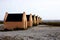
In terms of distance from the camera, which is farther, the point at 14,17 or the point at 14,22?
the point at 14,17

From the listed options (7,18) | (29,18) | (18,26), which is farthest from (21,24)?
(29,18)

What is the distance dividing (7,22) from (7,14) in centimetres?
473

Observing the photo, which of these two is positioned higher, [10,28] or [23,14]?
[23,14]

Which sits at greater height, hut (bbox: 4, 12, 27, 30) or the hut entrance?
the hut entrance

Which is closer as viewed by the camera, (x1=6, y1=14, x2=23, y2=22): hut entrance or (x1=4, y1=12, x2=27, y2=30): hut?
(x1=4, y1=12, x2=27, y2=30): hut

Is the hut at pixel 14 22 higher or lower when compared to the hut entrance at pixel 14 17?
lower

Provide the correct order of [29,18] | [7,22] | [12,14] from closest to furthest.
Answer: [7,22] → [12,14] → [29,18]

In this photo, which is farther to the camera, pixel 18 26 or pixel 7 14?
pixel 7 14

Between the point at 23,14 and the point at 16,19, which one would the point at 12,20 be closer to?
the point at 16,19

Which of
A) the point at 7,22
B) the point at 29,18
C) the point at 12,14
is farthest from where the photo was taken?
the point at 29,18

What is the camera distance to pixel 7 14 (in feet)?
155

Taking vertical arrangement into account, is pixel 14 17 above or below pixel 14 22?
above

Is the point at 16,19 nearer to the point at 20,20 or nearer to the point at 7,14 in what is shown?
the point at 20,20

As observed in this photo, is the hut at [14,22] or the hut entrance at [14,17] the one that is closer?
the hut at [14,22]
